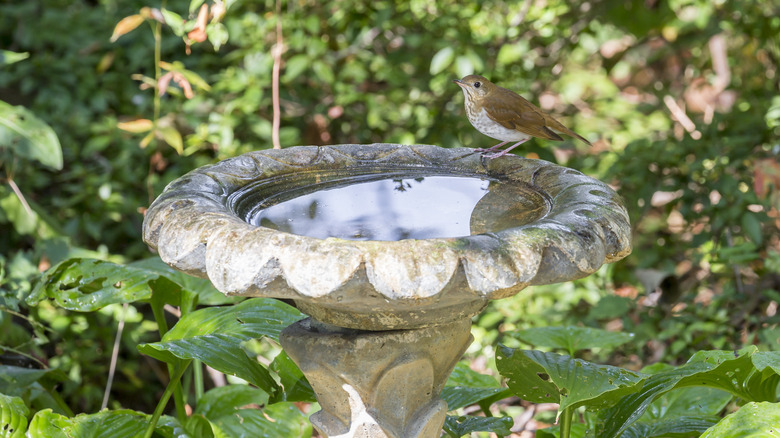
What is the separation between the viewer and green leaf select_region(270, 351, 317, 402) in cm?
239

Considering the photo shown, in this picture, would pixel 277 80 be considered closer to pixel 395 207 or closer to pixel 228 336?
pixel 228 336

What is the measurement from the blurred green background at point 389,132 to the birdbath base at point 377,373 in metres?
1.51

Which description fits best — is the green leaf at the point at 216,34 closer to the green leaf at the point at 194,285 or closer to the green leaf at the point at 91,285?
the green leaf at the point at 194,285

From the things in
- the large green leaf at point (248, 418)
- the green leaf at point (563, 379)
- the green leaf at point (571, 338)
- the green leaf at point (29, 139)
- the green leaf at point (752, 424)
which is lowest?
the large green leaf at point (248, 418)

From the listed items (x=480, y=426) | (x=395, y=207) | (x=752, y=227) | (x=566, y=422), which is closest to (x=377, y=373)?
(x=395, y=207)

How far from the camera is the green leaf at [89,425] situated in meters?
2.19

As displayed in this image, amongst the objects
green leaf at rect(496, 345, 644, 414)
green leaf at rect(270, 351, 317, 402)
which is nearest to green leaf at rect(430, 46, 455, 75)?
green leaf at rect(270, 351, 317, 402)

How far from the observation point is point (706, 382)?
2090mm

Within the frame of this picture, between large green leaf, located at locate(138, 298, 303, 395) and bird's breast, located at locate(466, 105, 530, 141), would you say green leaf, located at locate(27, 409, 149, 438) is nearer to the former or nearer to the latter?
large green leaf, located at locate(138, 298, 303, 395)

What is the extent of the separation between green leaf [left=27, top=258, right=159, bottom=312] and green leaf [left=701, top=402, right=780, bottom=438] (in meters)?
1.63

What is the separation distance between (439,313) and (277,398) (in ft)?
2.55

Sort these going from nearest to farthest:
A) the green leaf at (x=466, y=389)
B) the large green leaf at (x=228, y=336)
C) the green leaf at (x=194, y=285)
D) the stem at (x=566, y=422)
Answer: the large green leaf at (x=228, y=336) < the stem at (x=566, y=422) < the green leaf at (x=466, y=389) < the green leaf at (x=194, y=285)

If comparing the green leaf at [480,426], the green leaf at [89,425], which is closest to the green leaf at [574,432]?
the green leaf at [480,426]

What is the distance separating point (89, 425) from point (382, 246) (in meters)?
1.34
